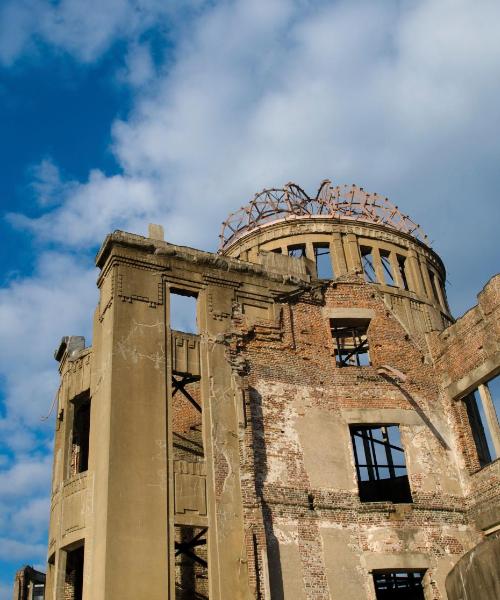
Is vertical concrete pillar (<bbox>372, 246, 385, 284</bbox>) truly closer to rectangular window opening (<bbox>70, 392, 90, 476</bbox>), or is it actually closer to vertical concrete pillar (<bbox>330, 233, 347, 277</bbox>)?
vertical concrete pillar (<bbox>330, 233, 347, 277</bbox>)

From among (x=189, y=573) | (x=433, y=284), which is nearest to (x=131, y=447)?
(x=189, y=573)

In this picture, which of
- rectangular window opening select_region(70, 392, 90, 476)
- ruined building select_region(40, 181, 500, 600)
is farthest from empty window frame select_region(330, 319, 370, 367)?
rectangular window opening select_region(70, 392, 90, 476)

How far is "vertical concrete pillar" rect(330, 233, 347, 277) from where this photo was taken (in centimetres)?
2220

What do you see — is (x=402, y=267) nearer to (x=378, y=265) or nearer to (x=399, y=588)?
(x=378, y=265)

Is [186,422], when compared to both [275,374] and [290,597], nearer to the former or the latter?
[275,374]

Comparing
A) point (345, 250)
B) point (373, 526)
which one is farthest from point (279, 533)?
point (345, 250)

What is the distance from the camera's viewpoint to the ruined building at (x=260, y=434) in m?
15.0

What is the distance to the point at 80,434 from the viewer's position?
1873 centimetres

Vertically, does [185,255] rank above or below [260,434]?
above

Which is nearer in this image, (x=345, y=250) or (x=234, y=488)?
(x=234, y=488)

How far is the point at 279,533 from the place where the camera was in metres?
16.0

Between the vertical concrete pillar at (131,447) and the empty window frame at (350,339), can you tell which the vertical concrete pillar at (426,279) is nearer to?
the empty window frame at (350,339)

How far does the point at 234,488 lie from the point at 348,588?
3.49m

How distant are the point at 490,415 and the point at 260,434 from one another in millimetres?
6182
